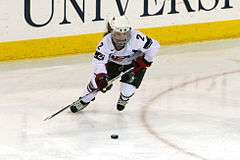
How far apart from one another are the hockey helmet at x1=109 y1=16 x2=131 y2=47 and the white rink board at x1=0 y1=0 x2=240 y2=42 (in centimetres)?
180

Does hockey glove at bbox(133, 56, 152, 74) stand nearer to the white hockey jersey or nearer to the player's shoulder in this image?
the white hockey jersey

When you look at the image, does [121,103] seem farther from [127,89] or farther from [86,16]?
[86,16]

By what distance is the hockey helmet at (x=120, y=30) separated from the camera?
4.63 meters

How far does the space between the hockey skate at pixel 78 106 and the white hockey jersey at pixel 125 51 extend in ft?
1.08

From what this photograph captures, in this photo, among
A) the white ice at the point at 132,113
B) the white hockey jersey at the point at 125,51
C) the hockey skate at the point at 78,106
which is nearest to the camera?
the white ice at the point at 132,113

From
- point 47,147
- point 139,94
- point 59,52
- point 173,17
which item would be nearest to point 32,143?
point 47,147

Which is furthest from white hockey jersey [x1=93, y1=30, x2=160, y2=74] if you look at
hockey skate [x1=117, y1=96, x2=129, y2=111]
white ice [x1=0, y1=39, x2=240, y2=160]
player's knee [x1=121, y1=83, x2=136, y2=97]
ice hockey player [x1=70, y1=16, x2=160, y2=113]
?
white ice [x1=0, y1=39, x2=240, y2=160]

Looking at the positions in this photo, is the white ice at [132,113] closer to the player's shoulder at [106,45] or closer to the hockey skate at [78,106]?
the hockey skate at [78,106]

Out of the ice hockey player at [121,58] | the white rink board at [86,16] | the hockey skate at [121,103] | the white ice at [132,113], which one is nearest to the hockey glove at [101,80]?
the ice hockey player at [121,58]

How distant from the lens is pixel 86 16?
669cm

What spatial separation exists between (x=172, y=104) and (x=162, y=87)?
423 millimetres

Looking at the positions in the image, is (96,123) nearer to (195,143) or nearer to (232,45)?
(195,143)

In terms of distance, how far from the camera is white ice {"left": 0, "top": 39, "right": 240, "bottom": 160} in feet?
14.5

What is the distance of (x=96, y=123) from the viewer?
4.93 m
